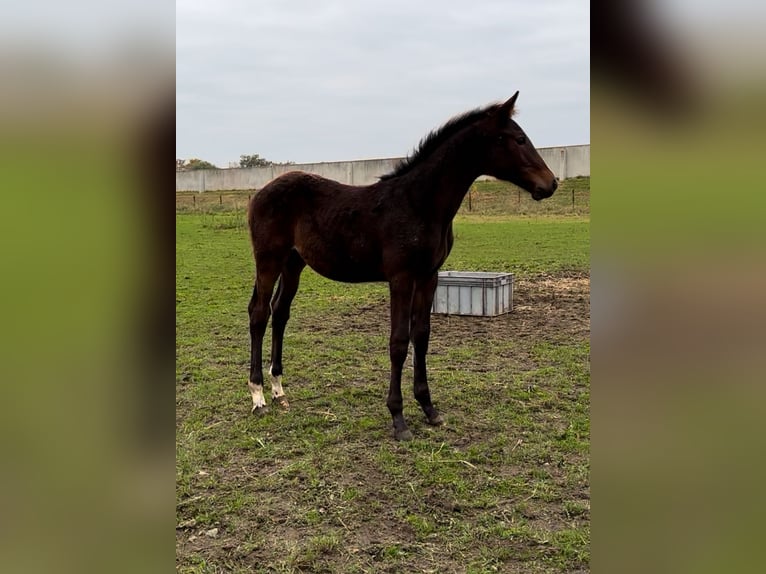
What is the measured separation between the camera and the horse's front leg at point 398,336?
4035 mm

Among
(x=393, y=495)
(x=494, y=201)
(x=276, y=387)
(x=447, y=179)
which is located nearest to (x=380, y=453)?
(x=393, y=495)

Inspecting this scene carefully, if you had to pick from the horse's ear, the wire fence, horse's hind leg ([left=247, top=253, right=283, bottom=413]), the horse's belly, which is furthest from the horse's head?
the wire fence

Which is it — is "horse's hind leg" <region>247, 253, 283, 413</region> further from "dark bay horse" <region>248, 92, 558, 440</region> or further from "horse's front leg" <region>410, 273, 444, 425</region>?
"horse's front leg" <region>410, 273, 444, 425</region>

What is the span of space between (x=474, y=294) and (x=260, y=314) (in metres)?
3.46

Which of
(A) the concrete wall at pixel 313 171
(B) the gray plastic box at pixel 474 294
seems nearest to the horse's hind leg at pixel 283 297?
(B) the gray plastic box at pixel 474 294

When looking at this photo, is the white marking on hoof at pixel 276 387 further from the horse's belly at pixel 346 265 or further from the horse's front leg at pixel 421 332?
the horse's front leg at pixel 421 332

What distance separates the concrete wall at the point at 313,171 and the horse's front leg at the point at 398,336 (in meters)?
19.2

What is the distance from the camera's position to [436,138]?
13.5 ft

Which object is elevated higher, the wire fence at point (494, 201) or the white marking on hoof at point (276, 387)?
the wire fence at point (494, 201)

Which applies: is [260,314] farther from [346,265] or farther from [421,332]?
[421,332]

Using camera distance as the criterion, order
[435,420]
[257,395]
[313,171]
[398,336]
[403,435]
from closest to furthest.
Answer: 1. [403,435]
2. [398,336]
3. [435,420]
4. [257,395]
5. [313,171]
